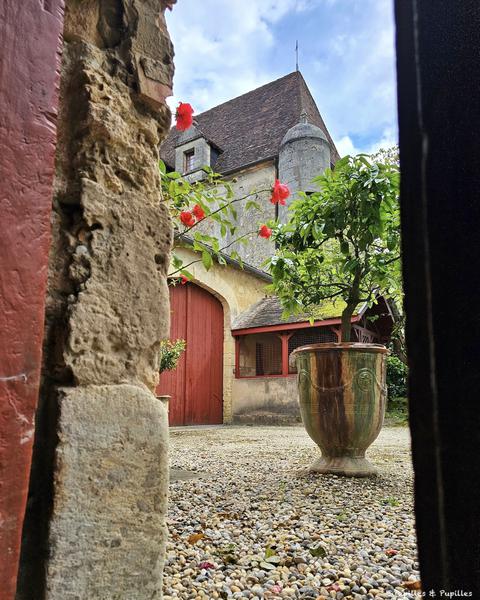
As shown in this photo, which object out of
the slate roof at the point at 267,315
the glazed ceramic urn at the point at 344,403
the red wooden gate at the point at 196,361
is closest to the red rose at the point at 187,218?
the glazed ceramic urn at the point at 344,403

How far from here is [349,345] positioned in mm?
3559

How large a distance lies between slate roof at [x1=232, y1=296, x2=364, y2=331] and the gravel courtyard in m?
5.69

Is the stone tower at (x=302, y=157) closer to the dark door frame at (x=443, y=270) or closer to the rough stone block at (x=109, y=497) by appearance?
the rough stone block at (x=109, y=497)

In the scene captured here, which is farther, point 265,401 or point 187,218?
point 265,401

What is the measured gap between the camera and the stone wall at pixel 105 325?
947mm

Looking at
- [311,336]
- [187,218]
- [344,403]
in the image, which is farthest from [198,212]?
[311,336]

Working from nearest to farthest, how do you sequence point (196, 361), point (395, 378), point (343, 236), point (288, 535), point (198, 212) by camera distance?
1. point (288, 535)
2. point (198, 212)
3. point (343, 236)
4. point (196, 361)
5. point (395, 378)

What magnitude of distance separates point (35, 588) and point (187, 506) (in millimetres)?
1908

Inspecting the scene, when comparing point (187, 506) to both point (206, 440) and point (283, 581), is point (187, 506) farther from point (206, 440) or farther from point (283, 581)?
point (206, 440)

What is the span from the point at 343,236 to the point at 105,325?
9.30 ft

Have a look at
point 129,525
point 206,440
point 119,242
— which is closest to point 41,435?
point 129,525

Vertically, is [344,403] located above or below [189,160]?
below

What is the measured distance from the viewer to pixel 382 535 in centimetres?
221

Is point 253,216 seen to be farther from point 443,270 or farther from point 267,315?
point 443,270
